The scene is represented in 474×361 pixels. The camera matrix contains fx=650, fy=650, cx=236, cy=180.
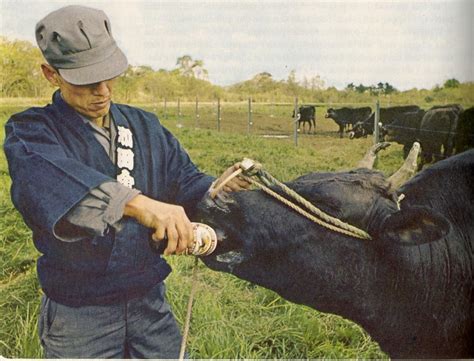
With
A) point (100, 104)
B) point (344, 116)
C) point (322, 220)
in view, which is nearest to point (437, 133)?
point (344, 116)

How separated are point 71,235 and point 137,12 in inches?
53.9

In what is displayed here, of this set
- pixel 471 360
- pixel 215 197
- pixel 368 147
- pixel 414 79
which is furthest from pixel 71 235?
pixel 471 360

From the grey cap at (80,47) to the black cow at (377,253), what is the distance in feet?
2.87

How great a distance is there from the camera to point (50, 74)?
11.4 ft

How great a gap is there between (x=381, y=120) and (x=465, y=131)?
489mm

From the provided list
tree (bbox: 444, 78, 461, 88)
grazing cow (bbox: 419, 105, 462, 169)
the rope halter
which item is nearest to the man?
the rope halter

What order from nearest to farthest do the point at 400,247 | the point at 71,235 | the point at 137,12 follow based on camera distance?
1. the point at 71,235
2. the point at 400,247
3. the point at 137,12

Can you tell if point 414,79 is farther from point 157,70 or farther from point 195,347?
point 195,347

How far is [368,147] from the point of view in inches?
155

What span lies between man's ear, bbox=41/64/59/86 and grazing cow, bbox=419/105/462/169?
6.94 feet

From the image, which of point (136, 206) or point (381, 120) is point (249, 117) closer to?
point (381, 120)

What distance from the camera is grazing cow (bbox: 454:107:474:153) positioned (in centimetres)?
379

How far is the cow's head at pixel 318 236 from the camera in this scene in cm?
327

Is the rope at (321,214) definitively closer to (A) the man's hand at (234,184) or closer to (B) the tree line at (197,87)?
(A) the man's hand at (234,184)
